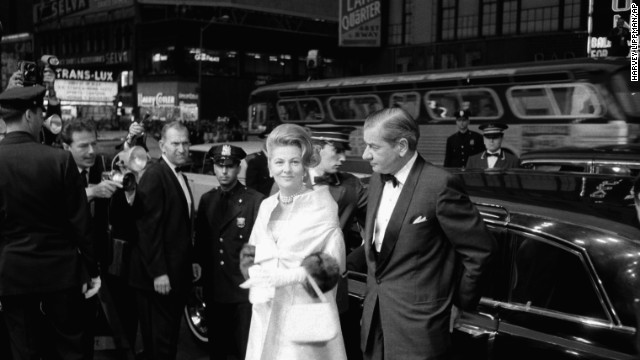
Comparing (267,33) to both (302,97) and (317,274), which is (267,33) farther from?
(317,274)

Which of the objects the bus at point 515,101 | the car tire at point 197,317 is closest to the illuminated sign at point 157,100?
the bus at point 515,101

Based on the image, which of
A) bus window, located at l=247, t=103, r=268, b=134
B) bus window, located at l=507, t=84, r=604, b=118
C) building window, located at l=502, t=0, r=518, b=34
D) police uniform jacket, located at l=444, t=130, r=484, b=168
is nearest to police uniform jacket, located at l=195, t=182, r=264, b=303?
police uniform jacket, located at l=444, t=130, r=484, b=168

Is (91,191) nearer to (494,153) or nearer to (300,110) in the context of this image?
(494,153)

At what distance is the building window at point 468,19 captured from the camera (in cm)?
3612

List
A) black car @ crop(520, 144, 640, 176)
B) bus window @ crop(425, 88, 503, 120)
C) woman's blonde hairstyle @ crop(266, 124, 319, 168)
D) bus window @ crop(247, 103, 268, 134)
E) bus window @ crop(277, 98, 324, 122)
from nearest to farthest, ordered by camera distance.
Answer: woman's blonde hairstyle @ crop(266, 124, 319, 168) → black car @ crop(520, 144, 640, 176) → bus window @ crop(425, 88, 503, 120) → bus window @ crop(277, 98, 324, 122) → bus window @ crop(247, 103, 268, 134)

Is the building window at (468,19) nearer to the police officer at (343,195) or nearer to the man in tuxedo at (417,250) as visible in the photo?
the police officer at (343,195)

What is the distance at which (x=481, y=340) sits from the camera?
10.6ft

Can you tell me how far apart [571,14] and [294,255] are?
3154 centimetres

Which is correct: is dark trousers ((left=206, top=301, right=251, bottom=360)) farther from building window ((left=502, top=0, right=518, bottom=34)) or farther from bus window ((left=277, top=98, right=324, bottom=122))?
building window ((left=502, top=0, right=518, bottom=34))

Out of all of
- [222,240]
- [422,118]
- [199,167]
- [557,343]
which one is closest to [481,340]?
[557,343]

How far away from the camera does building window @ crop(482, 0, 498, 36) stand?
35.2 meters

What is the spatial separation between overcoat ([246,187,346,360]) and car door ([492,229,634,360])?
0.84m

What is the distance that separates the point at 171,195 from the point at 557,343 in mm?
2884

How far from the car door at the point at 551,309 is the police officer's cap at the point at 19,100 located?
9.66ft
